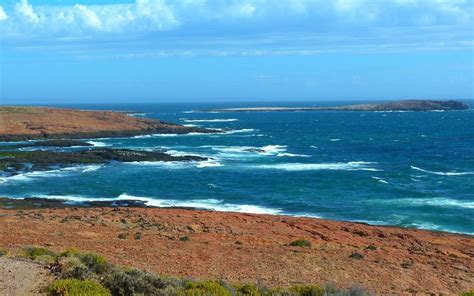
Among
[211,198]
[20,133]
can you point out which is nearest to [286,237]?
[211,198]

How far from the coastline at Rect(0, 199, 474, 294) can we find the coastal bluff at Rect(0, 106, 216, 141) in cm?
5555

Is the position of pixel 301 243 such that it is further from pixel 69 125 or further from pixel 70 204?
pixel 69 125

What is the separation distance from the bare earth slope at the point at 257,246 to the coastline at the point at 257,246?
0.03 metres

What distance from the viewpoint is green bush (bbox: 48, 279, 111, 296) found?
1123 centimetres

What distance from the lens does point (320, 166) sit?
177 ft

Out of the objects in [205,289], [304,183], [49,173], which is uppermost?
[205,289]

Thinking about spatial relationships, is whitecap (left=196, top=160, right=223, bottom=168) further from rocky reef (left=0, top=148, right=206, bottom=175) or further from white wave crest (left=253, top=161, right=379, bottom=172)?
white wave crest (left=253, top=161, right=379, bottom=172)

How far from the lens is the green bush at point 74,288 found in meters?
11.2

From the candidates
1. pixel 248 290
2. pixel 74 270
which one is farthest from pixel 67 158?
pixel 248 290

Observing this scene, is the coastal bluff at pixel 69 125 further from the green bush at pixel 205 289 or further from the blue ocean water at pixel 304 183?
the green bush at pixel 205 289

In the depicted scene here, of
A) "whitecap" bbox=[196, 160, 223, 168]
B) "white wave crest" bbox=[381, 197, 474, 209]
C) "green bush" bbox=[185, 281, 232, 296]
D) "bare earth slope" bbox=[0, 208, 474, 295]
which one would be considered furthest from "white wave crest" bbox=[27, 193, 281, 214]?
"green bush" bbox=[185, 281, 232, 296]

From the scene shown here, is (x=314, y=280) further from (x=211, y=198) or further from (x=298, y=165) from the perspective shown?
(x=298, y=165)

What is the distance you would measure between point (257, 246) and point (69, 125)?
75147mm

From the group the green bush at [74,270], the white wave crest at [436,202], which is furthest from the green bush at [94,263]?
the white wave crest at [436,202]
